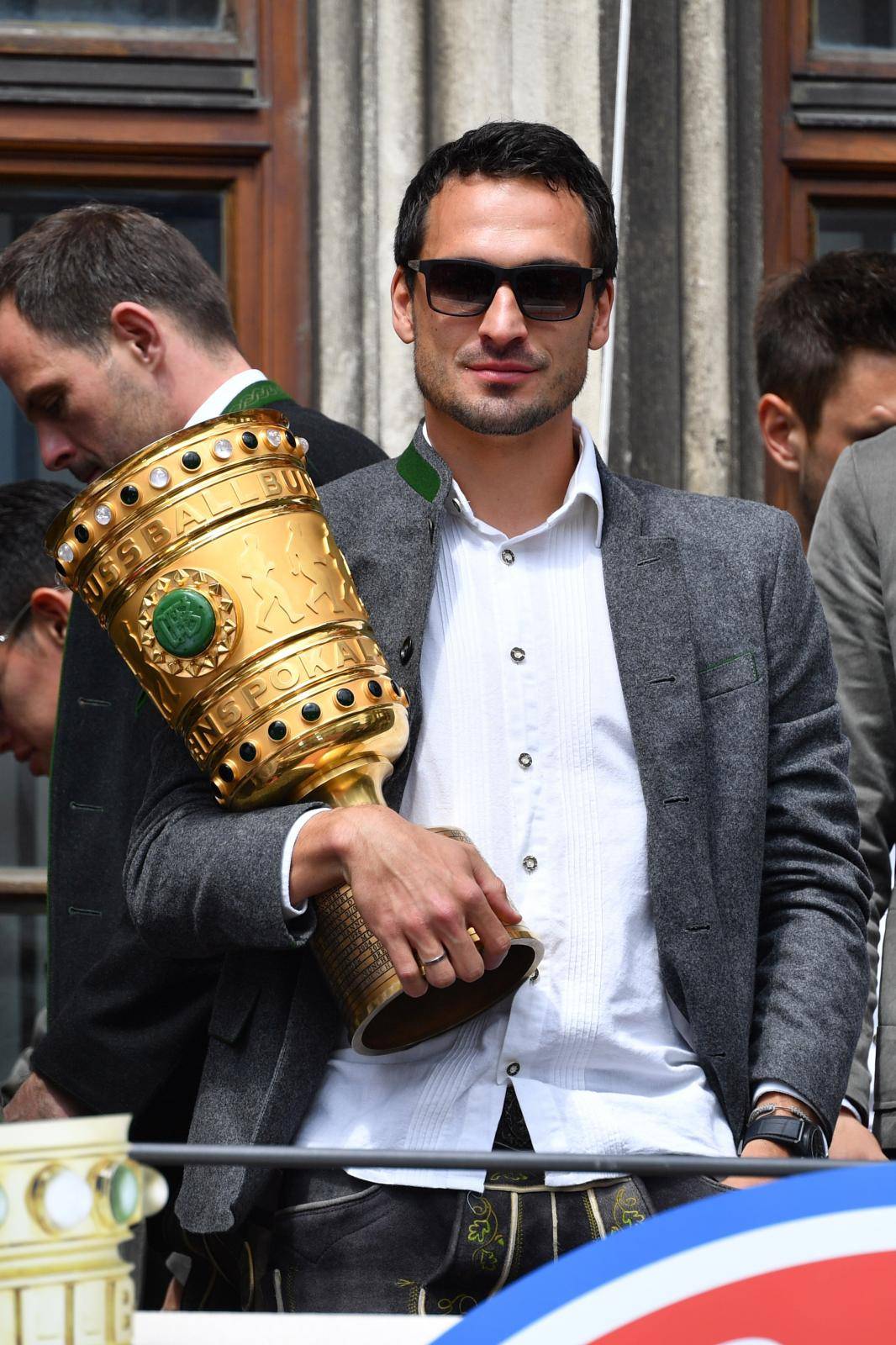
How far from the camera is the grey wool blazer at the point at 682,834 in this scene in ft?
6.45

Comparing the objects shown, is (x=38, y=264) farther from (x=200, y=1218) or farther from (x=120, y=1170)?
(x=120, y=1170)

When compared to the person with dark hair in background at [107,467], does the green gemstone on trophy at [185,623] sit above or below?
above

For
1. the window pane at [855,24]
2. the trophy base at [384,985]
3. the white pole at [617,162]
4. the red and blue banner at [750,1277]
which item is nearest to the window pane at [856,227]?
the window pane at [855,24]

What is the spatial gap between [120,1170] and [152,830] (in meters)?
0.86

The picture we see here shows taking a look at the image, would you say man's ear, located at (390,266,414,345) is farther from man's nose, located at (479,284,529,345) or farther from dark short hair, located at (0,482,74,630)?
dark short hair, located at (0,482,74,630)

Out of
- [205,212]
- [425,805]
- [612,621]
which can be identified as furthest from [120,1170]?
[205,212]

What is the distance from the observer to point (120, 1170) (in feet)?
3.94

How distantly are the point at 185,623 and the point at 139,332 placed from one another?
43.6 inches

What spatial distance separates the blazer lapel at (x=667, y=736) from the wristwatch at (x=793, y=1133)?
9 centimetres

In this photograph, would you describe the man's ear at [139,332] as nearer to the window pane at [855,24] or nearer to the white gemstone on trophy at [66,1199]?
the window pane at [855,24]

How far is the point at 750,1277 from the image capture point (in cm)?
119

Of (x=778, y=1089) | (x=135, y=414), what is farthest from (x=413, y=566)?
(x=135, y=414)

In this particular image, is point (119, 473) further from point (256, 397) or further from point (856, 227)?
point (856, 227)

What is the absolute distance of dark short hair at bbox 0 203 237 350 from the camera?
2.90 meters
